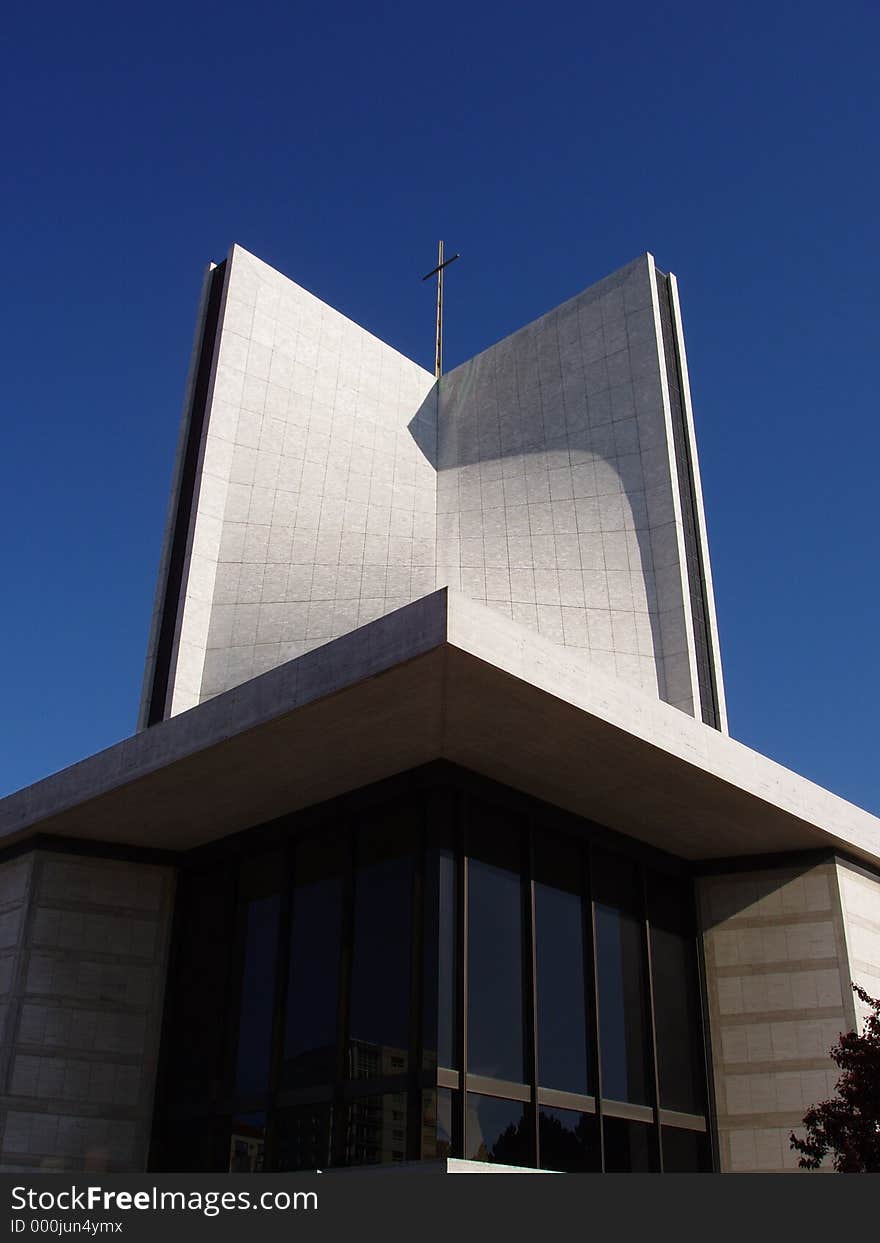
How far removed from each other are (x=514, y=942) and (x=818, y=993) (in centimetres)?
523

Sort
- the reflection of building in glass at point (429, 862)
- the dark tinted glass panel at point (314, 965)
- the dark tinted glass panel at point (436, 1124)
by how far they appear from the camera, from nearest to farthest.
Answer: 1. the dark tinted glass panel at point (436, 1124)
2. the reflection of building in glass at point (429, 862)
3. the dark tinted glass panel at point (314, 965)

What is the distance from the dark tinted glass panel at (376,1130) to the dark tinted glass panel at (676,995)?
506 cm

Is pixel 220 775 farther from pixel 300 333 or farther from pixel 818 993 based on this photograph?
pixel 300 333

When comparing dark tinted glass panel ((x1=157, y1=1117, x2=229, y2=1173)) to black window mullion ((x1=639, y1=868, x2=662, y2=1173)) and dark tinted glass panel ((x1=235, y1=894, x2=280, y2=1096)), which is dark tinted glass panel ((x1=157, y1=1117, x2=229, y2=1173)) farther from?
black window mullion ((x1=639, y1=868, x2=662, y2=1173))

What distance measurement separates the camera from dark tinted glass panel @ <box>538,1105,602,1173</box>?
1589cm

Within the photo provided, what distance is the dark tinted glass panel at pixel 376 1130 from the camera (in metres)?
14.9

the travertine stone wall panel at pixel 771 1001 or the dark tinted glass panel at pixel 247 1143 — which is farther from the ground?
the travertine stone wall panel at pixel 771 1001

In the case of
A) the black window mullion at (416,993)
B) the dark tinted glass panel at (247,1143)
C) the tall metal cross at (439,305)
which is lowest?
the dark tinted glass panel at (247,1143)

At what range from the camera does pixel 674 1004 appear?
18984 millimetres

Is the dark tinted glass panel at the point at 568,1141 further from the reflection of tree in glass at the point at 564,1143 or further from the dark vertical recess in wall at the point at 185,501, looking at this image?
the dark vertical recess in wall at the point at 185,501

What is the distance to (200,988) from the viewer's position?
18.6 m

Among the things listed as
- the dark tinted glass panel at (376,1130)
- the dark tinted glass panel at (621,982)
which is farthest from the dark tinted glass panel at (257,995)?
the dark tinted glass panel at (621,982)

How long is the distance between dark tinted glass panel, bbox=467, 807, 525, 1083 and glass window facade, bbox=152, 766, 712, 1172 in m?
0.03

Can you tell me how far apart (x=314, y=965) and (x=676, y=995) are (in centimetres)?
600
